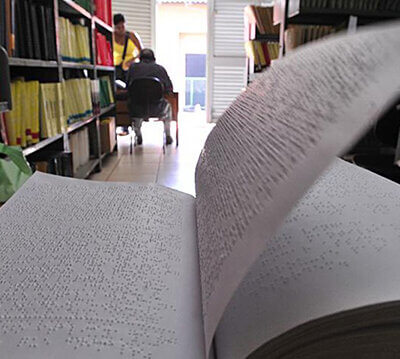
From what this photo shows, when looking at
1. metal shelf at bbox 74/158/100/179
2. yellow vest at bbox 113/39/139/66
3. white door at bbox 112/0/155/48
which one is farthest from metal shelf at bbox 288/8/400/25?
white door at bbox 112/0/155/48

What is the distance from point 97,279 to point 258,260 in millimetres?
178

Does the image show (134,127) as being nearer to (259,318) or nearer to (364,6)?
(364,6)

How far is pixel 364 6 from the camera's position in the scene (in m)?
2.52

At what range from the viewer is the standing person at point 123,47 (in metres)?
5.22

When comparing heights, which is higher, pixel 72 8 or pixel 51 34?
pixel 72 8

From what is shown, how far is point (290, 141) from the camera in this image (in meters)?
0.30

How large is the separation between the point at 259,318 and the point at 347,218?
0.21 m

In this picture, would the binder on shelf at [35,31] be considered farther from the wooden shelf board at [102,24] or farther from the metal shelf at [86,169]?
the wooden shelf board at [102,24]

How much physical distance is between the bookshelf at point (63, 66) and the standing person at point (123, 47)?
1.12 metres

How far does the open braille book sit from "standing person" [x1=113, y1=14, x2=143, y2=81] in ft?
16.7

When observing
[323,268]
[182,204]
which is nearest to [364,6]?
[182,204]

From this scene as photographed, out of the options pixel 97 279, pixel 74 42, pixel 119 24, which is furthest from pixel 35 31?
pixel 119 24

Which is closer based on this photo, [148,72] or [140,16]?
[148,72]

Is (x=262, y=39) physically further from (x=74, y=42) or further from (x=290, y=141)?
(x=290, y=141)
